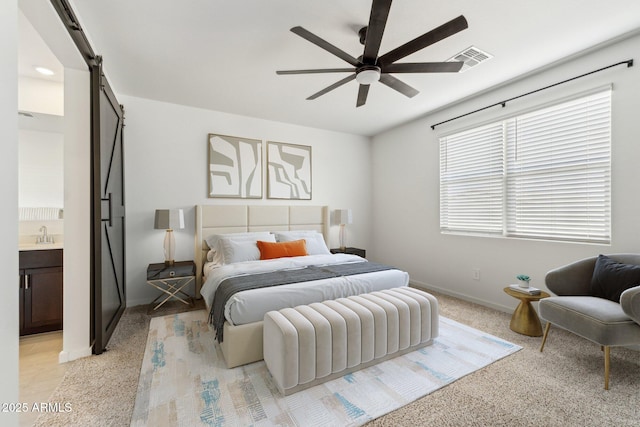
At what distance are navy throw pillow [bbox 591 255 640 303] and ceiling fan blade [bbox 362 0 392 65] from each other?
2.56m

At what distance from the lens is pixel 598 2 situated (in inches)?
74.7

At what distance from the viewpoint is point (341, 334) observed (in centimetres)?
188

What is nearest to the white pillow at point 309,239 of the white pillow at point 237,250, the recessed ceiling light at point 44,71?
the white pillow at point 237,250

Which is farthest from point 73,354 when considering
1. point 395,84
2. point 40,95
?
point 395,84

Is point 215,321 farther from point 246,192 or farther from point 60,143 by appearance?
point 60,143

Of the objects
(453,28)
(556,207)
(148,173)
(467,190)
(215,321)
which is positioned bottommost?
(215,321)

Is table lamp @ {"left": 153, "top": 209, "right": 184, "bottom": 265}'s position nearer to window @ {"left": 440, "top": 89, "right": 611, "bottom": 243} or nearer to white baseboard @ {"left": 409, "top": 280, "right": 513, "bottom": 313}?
white baseboard @ {"left": 409, "top": 280, "right": 513, "bottom": 313}

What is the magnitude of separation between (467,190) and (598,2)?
6.98ft

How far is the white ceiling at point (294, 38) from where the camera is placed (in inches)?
76.2

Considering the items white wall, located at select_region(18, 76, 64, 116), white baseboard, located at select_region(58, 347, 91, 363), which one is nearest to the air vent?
white wall, located at select_region(18, 76, 64, 116)

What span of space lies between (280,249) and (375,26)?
2.58m

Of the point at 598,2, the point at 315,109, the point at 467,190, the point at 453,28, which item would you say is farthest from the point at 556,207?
the point at 315,109

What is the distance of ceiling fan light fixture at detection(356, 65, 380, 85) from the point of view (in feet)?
6.85

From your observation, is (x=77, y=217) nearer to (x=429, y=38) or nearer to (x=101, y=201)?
(x=101, y=201)
